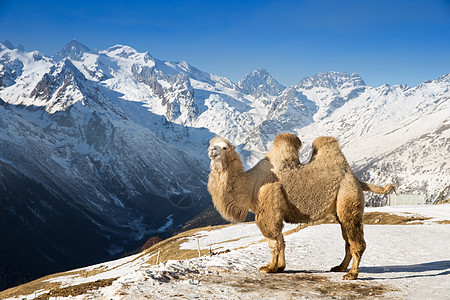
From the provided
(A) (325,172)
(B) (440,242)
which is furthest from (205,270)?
(B) (440,242)

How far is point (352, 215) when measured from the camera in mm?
11672

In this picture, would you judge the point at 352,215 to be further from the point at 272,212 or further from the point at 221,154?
the point at 221,154

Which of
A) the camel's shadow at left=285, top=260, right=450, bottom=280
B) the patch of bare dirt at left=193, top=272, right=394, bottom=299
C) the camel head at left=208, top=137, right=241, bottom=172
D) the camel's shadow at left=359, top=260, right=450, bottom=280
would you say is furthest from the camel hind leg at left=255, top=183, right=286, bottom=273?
the camel's shadow at left=359, top=260, right=450, bottom=280

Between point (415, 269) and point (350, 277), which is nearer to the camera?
point (350, 277)

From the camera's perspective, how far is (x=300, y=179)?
12094 mm

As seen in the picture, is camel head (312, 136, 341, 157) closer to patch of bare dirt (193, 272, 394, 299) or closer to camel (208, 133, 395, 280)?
camel (208, 133, 395, 280)

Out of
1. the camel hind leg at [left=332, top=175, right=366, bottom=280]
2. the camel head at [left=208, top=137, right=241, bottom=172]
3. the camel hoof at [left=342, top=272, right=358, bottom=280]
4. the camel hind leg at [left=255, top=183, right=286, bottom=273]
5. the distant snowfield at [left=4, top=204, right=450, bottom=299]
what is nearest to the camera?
the distant snowfield at [left=4, top=204, right=450, bottom=299]

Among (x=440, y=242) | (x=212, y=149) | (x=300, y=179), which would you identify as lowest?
(x=440, y=242)

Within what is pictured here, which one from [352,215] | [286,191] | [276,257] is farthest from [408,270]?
[286,191]

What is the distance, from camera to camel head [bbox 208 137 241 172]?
11.9 m

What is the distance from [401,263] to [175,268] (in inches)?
Answer: 397

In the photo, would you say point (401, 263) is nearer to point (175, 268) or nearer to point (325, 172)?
point (325, 172)

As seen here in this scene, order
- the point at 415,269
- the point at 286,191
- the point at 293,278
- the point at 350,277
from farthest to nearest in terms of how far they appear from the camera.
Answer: the point at 415,269, the point at 286,191, the point at 293,278, the point at 350,277

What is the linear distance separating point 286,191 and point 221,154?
2.45 meters
